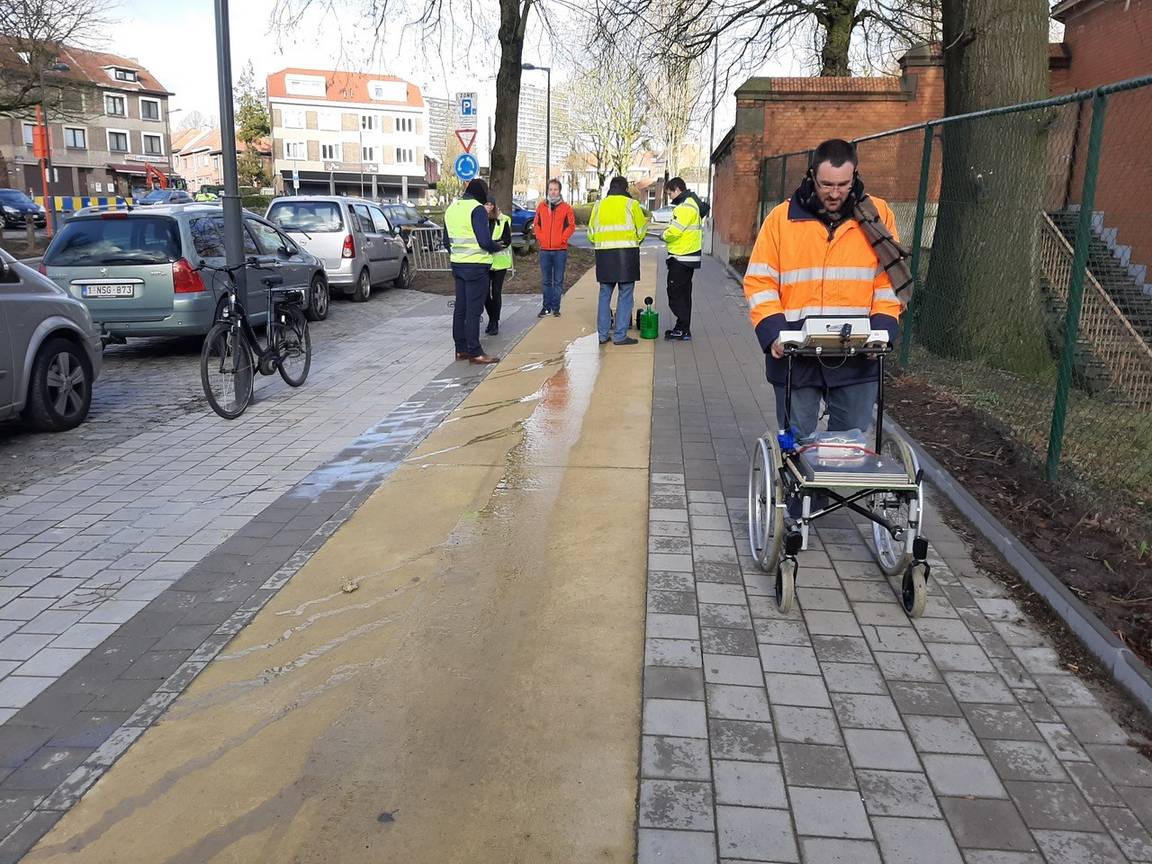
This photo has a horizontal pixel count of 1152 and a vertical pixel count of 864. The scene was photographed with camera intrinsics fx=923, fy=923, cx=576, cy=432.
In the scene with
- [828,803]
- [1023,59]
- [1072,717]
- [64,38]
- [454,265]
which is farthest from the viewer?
[64,38]

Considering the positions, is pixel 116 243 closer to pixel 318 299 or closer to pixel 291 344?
pixel 291 344

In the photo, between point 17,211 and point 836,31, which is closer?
point 836,31

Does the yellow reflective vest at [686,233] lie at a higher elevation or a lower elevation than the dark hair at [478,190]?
lower

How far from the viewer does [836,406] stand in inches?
179

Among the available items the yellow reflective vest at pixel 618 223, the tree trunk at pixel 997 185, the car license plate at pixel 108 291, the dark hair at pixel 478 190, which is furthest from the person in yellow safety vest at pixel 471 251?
the tree trunk at pixel 997 185

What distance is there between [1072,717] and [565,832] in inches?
76.1

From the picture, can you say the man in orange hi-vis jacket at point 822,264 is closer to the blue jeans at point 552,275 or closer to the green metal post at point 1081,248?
the green metal post at point 1081,248

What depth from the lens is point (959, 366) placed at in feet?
28.6

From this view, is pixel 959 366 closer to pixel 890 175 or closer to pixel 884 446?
pixel 884 446

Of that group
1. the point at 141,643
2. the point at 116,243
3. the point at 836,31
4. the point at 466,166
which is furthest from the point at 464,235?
the point at 836,31

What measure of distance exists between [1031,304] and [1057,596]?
5302 mm

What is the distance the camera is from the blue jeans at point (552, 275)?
45.0ft

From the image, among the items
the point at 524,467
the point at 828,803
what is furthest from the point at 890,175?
the point at 828,803

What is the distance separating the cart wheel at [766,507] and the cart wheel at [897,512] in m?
0.46
